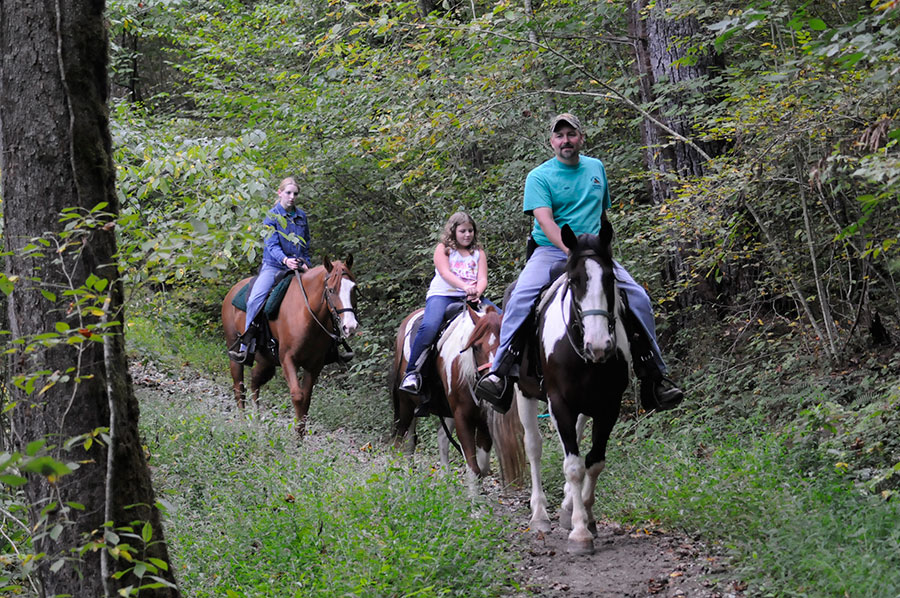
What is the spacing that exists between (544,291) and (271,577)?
3.04 meters

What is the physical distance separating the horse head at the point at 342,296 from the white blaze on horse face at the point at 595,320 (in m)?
4.88

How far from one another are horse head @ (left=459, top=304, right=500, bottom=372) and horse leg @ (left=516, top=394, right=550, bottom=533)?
0.47m

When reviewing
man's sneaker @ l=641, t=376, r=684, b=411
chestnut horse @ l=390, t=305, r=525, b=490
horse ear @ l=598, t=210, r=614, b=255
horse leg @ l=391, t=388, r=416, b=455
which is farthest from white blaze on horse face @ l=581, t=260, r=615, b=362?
horse leg @ l=391, t=388, r=416, b=455

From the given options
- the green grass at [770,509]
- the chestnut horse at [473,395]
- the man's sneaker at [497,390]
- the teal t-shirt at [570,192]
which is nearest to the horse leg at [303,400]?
the chestnut horse at [473,395]

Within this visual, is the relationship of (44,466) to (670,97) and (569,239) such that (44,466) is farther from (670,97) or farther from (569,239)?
(670,97)

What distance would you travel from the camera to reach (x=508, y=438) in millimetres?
7707

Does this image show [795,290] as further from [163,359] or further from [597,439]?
[163,359]

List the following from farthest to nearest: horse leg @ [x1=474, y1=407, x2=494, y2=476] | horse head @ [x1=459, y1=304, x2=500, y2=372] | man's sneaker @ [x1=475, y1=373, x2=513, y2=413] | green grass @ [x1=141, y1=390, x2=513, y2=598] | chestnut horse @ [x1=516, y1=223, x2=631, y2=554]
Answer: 1. horse leg @ [x1=474, y1=407, x2=494, y2=476]
2. horse head @ [x1=459, y1=304, x2=500, y2=372]
3. man's sneaker @ [x1=475, y1=373, x2=513, y2=413]
4. chestnut horse @ [x1=516, y1=223, x2=631, y2=554]
5. green grass @ [x1=141, y1=390, x2=513, y2=598]

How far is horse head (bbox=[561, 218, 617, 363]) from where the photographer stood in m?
5.82

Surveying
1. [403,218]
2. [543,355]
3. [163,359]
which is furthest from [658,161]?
[163,359]

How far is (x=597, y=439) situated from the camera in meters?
6.44

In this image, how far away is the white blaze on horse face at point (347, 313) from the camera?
1034cm

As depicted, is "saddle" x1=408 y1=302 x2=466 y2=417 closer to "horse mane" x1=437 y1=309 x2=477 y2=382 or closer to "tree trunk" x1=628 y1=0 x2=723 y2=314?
"horse mane" x1=437 y1=309 x2=477 y2=382

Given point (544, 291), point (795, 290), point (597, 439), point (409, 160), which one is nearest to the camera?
point (597, 439)
